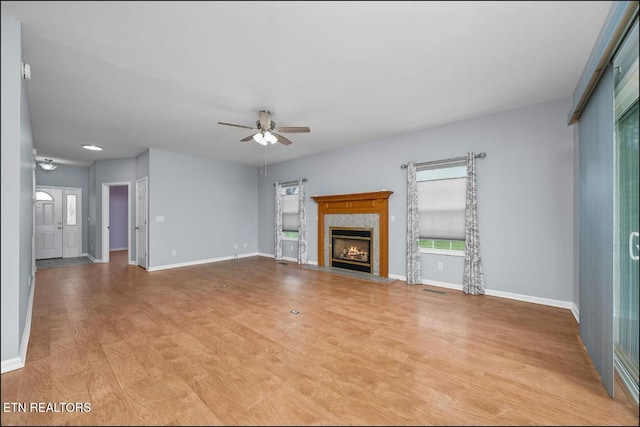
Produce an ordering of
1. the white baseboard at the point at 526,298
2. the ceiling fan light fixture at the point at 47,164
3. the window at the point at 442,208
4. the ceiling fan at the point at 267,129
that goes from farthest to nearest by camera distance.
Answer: the ceiling fan light fixture at the point at 47,164 → the window at the point at 442,208 → the ceiling fan at the point at 267,129 → the white baseboard at the point at 526,298

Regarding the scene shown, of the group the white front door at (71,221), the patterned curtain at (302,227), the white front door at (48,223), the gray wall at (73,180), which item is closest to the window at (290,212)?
the patterned curtain at (302,227)

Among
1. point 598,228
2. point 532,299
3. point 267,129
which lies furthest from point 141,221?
point 532,299

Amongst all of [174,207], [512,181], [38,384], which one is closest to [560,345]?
[512,181]

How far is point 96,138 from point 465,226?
730 cm

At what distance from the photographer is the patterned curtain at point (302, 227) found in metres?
6.73

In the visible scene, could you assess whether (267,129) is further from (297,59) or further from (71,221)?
(71,221)

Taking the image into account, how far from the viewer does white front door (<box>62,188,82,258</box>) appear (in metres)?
7.91

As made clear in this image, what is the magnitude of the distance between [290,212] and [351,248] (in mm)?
2262

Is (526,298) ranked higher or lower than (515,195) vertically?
lower

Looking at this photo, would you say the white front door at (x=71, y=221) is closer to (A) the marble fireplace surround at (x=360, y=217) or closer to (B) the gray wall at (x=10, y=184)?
(A) the marble fireplace surround at (x=360, y=217)

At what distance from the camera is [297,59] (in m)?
2.59

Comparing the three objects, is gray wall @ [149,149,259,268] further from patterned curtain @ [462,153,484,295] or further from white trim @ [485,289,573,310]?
white trim @ [485,289,573,310]

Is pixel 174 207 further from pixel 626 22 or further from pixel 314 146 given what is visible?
pixel 626 22

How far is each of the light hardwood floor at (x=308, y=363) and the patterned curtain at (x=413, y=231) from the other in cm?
84
